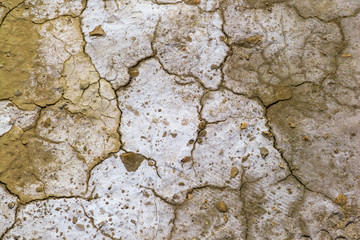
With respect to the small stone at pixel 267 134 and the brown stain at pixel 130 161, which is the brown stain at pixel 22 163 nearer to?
the brown stain at pixel 130 161

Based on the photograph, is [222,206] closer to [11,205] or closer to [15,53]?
[11,205]

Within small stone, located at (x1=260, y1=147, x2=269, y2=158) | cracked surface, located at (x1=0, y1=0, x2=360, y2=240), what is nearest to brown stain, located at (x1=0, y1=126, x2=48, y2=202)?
cracked surface, located at (x1=0, y1=0, x2=360, y2=240)

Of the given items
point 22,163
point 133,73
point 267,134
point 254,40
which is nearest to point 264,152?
point 267,134

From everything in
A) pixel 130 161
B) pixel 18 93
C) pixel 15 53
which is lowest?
pixel 130 161

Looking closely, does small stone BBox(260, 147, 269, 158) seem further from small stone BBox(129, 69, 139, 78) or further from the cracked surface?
small stone BBox(129, 69, 139, 78)

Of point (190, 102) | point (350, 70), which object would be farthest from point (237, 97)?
point (350, 70)
